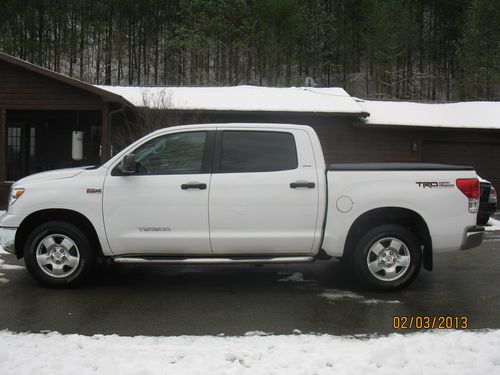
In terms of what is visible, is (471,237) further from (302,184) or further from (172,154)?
(172,154)

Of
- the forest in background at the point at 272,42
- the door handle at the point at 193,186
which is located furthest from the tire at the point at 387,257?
the forest in background at the point at 272,42

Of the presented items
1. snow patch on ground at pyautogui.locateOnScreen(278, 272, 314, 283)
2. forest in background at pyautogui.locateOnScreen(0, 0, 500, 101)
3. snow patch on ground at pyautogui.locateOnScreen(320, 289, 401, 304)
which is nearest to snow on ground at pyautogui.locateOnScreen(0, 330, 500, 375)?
snow patch on ground at pyautogui.locateOnScreen(320, 289, 401, 304)

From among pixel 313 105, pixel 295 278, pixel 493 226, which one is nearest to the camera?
pixel 295 278

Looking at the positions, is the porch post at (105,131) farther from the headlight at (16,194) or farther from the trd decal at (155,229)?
the trd decal at (155,229)

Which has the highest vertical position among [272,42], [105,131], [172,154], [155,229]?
[272,42]

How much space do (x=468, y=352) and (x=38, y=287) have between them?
4.69 metres

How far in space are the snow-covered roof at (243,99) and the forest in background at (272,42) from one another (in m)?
14.9

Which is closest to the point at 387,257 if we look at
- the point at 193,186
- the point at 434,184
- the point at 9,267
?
the point at 434,184

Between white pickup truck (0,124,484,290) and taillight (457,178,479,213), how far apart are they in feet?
0.05

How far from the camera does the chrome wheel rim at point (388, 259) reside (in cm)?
599

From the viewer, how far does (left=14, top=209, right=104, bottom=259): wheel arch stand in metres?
6.09

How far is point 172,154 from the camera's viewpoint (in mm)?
6062

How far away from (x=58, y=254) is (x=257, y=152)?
2.51m
